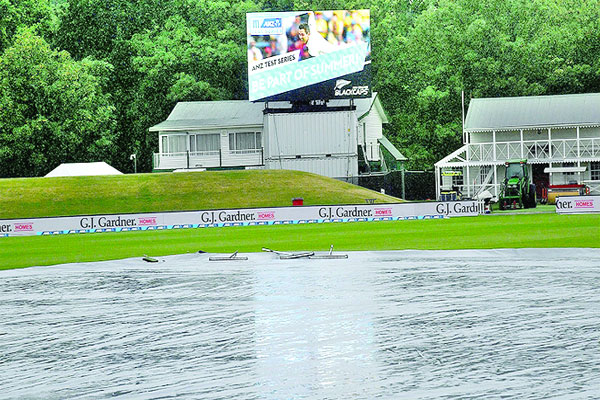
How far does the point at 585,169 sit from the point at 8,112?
39.0 metres

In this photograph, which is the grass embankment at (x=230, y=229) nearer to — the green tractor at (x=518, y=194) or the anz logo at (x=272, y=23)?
the green tractor at (x=518, y=194)

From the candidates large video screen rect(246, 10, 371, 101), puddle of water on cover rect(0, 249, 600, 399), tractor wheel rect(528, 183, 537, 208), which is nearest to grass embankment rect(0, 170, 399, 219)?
large video screen rect(246, 10, 371, 101)

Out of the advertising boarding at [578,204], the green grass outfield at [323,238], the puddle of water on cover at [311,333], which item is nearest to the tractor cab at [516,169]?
the advertising boarding at [578,204]

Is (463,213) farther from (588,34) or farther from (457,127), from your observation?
(588,34)

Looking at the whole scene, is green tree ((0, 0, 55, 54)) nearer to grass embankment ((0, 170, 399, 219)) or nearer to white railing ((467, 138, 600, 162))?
grass embankment ((0, 170, 399, 219))

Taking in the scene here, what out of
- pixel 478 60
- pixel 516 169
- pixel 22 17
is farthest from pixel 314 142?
pixel 22 17

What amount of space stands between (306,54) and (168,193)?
1220 centimetres

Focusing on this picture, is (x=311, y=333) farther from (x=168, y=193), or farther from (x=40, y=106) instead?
(x=40, y=106)

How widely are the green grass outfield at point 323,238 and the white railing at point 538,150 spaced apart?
19.5m

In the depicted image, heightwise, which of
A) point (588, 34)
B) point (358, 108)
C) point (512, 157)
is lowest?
point (512, 157)

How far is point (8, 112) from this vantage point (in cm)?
6359

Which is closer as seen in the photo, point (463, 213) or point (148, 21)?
point (463, 213)

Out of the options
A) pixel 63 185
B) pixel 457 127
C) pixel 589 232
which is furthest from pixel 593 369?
pixel 457 127

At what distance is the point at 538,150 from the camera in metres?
62.7
